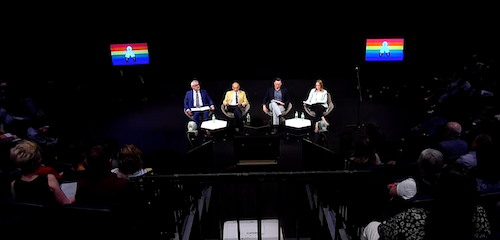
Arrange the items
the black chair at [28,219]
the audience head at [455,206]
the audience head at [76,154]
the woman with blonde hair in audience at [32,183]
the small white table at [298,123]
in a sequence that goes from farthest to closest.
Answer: the small white table at [298,123]
the audience head at [76,154]
the woman with blonde hair in audience at [32,183]
the black chair at [28,219]
the audience head at [455,206]

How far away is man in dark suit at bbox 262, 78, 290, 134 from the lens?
6.87 m

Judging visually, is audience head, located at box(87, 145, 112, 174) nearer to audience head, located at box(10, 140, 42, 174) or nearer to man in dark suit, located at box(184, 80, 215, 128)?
audience head, located at box(10, 140, 42, 174)

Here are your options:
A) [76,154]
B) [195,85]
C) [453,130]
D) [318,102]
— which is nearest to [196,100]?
[195,85]

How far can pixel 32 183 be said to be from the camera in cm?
227

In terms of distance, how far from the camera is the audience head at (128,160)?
9.43 feet

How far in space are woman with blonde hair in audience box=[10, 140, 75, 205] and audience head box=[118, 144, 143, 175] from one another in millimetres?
547

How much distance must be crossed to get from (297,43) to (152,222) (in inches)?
384

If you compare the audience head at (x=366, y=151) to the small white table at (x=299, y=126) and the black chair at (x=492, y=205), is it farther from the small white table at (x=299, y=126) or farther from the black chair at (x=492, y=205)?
the small white table at (x=299, y=126)

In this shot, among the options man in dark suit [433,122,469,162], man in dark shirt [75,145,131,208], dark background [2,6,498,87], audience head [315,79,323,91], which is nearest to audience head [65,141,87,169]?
man in dark shirt [75,145,131,208]

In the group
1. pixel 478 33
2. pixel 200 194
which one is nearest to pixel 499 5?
pixel 478 33

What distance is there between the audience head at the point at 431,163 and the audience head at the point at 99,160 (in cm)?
247

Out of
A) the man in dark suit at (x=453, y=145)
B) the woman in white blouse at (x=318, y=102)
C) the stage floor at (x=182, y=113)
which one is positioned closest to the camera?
the man in dark suit at (x=453, y=145)

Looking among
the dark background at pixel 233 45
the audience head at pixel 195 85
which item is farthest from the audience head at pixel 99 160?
the dark background at pixel 233 45

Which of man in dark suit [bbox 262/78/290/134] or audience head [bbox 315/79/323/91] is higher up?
audience head [bbox 315/79/323/91]
